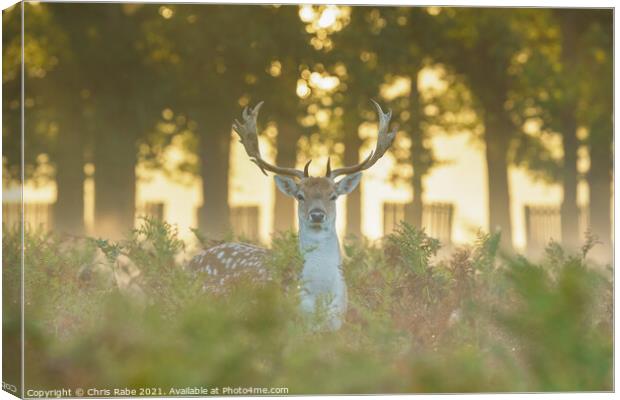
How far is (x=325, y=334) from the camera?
8266 mm

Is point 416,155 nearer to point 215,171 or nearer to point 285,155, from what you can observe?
point 285,155

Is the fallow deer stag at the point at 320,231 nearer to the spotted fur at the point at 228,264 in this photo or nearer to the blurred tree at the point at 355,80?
the spotted fur at the point at 228,264

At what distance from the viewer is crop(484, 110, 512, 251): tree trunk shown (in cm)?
1789

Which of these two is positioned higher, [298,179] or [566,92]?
[566,92]

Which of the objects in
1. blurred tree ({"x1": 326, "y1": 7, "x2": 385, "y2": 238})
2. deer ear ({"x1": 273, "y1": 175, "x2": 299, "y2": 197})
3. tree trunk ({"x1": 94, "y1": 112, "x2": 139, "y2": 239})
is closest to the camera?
deer ear ({"x1": 273, "y1": 175, "x2": 299, "y2": 197})

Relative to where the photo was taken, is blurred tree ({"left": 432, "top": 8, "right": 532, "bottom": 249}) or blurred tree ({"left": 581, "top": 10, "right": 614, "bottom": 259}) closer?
blurred tree ({"left": 581, "top": 10, "right": 614, "bottom": 259})

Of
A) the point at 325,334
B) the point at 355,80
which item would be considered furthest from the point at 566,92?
the point at 325,334

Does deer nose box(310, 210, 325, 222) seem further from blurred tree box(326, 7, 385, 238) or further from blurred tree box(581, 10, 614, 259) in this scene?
blurred tree box(326, 7, 385, 238)

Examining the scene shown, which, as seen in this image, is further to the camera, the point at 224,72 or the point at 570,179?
the point at 224,72

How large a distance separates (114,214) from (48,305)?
1017 centimetres

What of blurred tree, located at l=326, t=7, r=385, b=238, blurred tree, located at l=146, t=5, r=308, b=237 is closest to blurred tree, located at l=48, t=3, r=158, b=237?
blurred tree, located at l=146, t=5, r=308, b=237

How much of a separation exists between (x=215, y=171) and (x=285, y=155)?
1360mm

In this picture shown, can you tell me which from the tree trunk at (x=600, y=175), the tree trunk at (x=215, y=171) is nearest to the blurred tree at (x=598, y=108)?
the tree trunk at (x=600, y=175)

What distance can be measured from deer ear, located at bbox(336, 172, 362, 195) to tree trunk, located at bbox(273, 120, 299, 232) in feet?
27.4
